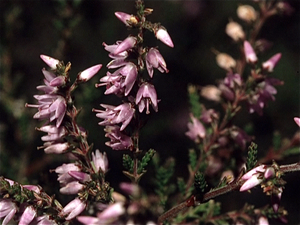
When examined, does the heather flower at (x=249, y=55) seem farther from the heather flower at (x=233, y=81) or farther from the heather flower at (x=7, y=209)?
the heather flower at (x=7, y=209)

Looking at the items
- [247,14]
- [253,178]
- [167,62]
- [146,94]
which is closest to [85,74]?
[146,94]

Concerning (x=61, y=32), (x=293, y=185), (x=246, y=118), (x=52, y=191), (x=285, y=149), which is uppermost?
→ (x=61, y=32)

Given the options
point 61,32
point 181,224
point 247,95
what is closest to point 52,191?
point 181,224

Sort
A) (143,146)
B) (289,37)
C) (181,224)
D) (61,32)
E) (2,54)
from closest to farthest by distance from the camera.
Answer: (181,224) < (61,32) < (2,54) < (143,146) < (289,37)

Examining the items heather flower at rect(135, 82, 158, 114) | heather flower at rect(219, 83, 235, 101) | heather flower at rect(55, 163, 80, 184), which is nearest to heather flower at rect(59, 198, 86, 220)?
heather flower at rect(55, 163, 80, 184)

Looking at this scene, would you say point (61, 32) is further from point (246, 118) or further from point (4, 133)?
point (246, 118)

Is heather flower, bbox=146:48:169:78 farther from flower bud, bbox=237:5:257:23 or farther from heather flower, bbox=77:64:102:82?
flower bud, bbox=237:5:257:23

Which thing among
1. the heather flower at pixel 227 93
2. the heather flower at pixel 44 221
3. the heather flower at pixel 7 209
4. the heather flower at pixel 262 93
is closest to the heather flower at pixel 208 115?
the heather flower at pixel 227 93
